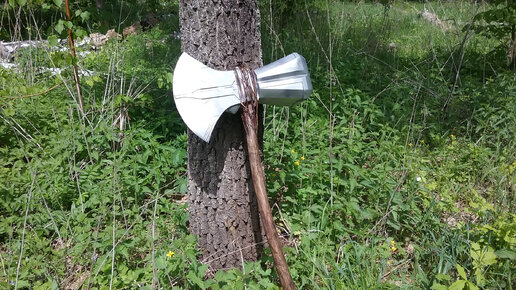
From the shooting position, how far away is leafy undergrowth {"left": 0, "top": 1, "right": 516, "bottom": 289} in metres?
1.82

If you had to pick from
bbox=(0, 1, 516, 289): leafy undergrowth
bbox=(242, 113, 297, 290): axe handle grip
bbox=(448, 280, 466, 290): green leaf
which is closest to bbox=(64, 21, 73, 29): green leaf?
bbox=(0, 1, 516, 289): leafy undergrowth

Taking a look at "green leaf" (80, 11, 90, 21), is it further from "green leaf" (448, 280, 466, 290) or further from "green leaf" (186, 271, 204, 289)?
"green leaf" (448, 280, 466, 290)

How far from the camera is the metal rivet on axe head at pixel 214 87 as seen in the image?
1.60 metres

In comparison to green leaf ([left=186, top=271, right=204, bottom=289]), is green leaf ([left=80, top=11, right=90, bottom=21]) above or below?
above

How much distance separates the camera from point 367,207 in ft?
7.32

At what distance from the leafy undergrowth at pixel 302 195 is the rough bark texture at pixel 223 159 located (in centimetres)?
12

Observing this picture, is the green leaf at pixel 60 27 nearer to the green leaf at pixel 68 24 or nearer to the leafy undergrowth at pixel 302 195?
the green leaf at pixel 68 24

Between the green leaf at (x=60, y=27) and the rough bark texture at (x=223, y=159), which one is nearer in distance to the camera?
the rough bark texture at (x=223, y=159)

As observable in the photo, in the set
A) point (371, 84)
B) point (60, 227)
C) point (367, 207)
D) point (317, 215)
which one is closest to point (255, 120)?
point (317, 215)

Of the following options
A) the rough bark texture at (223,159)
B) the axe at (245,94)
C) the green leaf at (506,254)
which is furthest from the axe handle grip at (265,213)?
the green leaf at (506,254)

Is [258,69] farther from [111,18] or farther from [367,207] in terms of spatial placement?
[111,18]

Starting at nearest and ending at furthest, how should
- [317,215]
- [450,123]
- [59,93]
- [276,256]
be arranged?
[276,256]
[317,215]
[450,123]
[59,93]

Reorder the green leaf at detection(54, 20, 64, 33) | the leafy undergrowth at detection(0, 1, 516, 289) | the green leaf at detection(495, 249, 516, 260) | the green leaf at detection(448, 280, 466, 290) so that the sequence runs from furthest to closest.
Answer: the green leaf at detection(54, 20, 64, 33) → the leafy undergrowth at detection(0, 1, 516, 289) → the green leaf at detection(495, 249, 516, 260) → the green leaf at detection(448, 280, 466, 290)

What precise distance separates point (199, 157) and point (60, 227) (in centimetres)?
102
